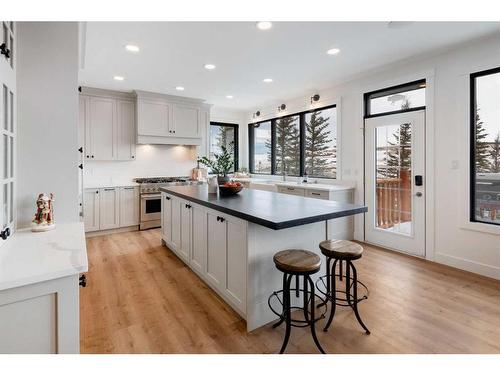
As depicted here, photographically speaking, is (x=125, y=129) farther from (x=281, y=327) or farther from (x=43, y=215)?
(x=281, y=327)

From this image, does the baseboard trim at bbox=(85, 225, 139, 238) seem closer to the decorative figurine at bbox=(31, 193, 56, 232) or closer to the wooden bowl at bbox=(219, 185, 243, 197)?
the wooden bowl at bbox=(219, 185, 243, 197)

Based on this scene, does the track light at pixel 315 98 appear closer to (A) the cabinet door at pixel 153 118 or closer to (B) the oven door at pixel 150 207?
(A) the cabinet door at pixel 153 118

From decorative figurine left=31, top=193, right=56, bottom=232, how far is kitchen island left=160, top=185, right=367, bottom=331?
1163 millimetres

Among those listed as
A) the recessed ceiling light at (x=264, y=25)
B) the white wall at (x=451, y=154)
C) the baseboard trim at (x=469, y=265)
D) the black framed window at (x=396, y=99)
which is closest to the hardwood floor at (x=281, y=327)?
the baseboard trim at (x=469, y=265)

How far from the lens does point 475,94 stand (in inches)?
125

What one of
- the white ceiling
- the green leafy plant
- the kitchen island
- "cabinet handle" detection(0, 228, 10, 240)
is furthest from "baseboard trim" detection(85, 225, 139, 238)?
"cabinet handle" detection(0, 228, 10, 240)

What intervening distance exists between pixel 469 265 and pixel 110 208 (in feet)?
17.3

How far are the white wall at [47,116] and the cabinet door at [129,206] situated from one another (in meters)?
3.17

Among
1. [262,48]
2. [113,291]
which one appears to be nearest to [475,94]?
[262,48]

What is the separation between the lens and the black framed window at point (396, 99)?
3.73m

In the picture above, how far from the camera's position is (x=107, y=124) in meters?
5.12

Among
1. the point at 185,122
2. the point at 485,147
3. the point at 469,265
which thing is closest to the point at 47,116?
the point at 185,122
